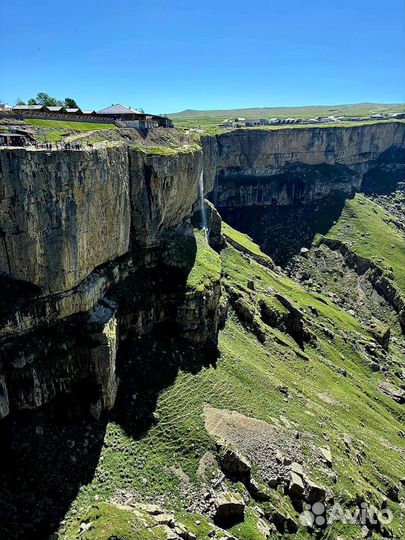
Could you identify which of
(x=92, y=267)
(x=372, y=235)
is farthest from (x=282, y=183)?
(x=92, y=267)

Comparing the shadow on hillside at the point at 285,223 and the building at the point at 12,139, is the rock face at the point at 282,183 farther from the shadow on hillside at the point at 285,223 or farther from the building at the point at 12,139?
→ the building at the point at 12,139

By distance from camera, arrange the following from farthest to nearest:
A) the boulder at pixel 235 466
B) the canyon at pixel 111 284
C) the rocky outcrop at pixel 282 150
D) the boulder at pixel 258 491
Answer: the rocky outcrop at pixel 282 150, the boulder at pixel 235 466, the boulder at pixel 258 491, the canyon at pixel 111 284

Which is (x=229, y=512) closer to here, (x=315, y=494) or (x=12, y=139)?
(x=315, y=494)

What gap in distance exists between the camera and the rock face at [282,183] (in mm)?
121156

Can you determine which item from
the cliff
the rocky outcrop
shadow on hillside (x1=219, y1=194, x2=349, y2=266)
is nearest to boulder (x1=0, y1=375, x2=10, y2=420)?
shadow on hillside (x1=219, y1=194, x2=349, y2=266)

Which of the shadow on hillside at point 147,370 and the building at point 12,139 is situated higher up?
the building at point 12,139

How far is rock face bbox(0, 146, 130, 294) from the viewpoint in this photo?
32344 mm

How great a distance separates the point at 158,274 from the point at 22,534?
93.5 ft

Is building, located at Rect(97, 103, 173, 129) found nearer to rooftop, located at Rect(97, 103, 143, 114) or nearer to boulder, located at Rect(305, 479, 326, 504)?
rooftop, located at Rect(97, 103, 143, 114)

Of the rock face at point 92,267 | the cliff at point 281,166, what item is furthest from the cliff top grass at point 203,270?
the cliff at point 281,166

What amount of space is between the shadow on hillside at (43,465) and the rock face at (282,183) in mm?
80747

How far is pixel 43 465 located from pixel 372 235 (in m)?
107

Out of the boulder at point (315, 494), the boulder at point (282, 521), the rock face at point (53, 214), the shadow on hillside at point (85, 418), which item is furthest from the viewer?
the boulder at point (315, 494)

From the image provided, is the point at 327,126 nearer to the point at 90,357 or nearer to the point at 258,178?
the point at 258,178
